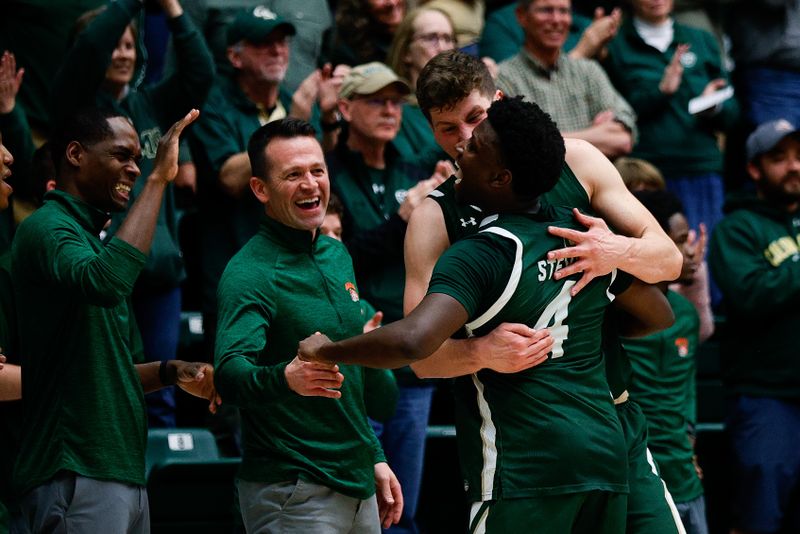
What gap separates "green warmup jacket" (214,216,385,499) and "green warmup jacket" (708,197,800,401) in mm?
2954

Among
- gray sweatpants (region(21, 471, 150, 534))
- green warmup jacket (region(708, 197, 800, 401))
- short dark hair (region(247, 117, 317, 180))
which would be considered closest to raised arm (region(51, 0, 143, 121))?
short dark hair (region(247, 117, 317, 180))

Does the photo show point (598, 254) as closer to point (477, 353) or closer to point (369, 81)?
point (477, 353)

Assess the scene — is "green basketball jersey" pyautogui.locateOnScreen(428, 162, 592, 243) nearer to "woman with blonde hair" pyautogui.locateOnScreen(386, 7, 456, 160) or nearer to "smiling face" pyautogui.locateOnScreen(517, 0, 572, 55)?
"woman with blonde hair" pyautogui.locateOnScreen(386, 7, 456, 160)

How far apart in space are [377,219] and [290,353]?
2180 millimetres

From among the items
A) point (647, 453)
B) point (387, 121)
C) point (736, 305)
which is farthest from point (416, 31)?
point (647, 453)

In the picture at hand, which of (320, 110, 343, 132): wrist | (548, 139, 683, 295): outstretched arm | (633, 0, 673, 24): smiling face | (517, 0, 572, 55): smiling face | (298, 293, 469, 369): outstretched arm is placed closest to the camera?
(298, 293, 469, 369): outstretched arm

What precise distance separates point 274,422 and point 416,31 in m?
3.40

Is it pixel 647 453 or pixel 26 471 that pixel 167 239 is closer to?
pixel 26 471

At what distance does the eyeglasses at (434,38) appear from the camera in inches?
274

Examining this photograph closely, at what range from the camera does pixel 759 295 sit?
6.55 m

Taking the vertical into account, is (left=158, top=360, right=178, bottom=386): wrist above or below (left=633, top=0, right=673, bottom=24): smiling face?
below

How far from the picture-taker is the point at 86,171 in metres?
4.36

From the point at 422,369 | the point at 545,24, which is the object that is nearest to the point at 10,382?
the point at 422,369

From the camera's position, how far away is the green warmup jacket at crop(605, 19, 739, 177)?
798 cm
